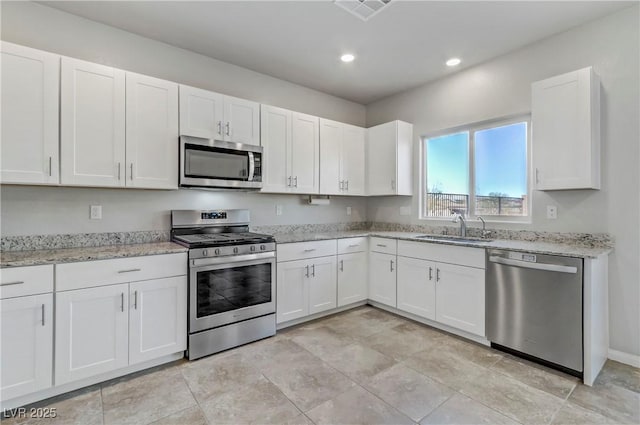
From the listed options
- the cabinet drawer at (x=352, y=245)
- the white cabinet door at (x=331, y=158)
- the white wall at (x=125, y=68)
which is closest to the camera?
the white wall at (x=125, y=68)

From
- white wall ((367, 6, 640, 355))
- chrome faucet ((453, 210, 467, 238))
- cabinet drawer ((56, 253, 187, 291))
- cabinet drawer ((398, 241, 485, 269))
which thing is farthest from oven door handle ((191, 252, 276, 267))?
white wall ((367, 6, 640, 355))

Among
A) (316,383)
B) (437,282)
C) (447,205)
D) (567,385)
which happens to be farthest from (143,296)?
(447,205)

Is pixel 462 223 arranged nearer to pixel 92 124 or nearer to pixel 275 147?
pixel 275 147

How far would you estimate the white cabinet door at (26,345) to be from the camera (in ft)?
5.94

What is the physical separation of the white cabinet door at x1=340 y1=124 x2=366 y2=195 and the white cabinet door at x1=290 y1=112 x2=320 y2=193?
45cm

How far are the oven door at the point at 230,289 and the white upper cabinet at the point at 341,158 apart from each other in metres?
1.37

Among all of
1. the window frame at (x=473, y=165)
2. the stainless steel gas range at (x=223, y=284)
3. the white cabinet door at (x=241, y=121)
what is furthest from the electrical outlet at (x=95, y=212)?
the window frame at (x=473, y=165)

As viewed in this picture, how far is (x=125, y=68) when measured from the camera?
2764 mm

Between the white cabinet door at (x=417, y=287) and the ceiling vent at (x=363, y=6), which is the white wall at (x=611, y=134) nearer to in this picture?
the white cabinet door at (x=417, y=287)

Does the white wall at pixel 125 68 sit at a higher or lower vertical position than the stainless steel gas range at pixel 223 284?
higher

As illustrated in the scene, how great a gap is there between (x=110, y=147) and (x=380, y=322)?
300 centimetres

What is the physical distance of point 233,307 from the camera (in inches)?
107

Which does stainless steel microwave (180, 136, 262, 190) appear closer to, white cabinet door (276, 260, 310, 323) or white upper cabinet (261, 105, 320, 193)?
white upper cabinet (261, 105, 320, 193)

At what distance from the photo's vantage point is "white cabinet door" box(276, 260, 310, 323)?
3043 mm
